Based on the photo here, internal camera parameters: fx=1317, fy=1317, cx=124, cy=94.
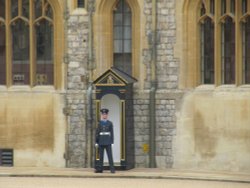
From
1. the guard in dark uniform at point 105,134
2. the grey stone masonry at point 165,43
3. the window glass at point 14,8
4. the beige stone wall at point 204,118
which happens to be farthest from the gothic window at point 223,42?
the window glass at point 14,8

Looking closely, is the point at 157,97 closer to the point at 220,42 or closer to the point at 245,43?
the point at 220,42

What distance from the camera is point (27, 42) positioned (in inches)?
1364

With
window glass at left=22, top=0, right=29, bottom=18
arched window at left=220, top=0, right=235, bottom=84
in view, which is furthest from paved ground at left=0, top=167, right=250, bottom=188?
window glass at left=22, top=0, right=29, bottom=18

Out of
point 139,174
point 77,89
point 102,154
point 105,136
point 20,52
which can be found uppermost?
point 20,52

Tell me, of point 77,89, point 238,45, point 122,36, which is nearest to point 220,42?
point 238,45

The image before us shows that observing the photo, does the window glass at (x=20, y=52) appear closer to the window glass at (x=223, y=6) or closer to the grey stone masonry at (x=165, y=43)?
the grey stone masonry at (x=165, y=43)

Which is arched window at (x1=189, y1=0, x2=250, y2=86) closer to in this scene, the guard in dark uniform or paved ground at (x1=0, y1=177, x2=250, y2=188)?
the guard in dark uniform

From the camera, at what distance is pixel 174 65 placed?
111 feet

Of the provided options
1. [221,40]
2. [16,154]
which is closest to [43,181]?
[16,154]

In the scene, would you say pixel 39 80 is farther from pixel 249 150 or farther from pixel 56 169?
pixel 249 150

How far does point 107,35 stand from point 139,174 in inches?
170

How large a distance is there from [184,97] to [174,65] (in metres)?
0.86

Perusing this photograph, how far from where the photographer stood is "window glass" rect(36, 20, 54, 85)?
34.6 m

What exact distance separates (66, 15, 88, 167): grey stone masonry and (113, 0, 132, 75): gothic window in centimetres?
81
